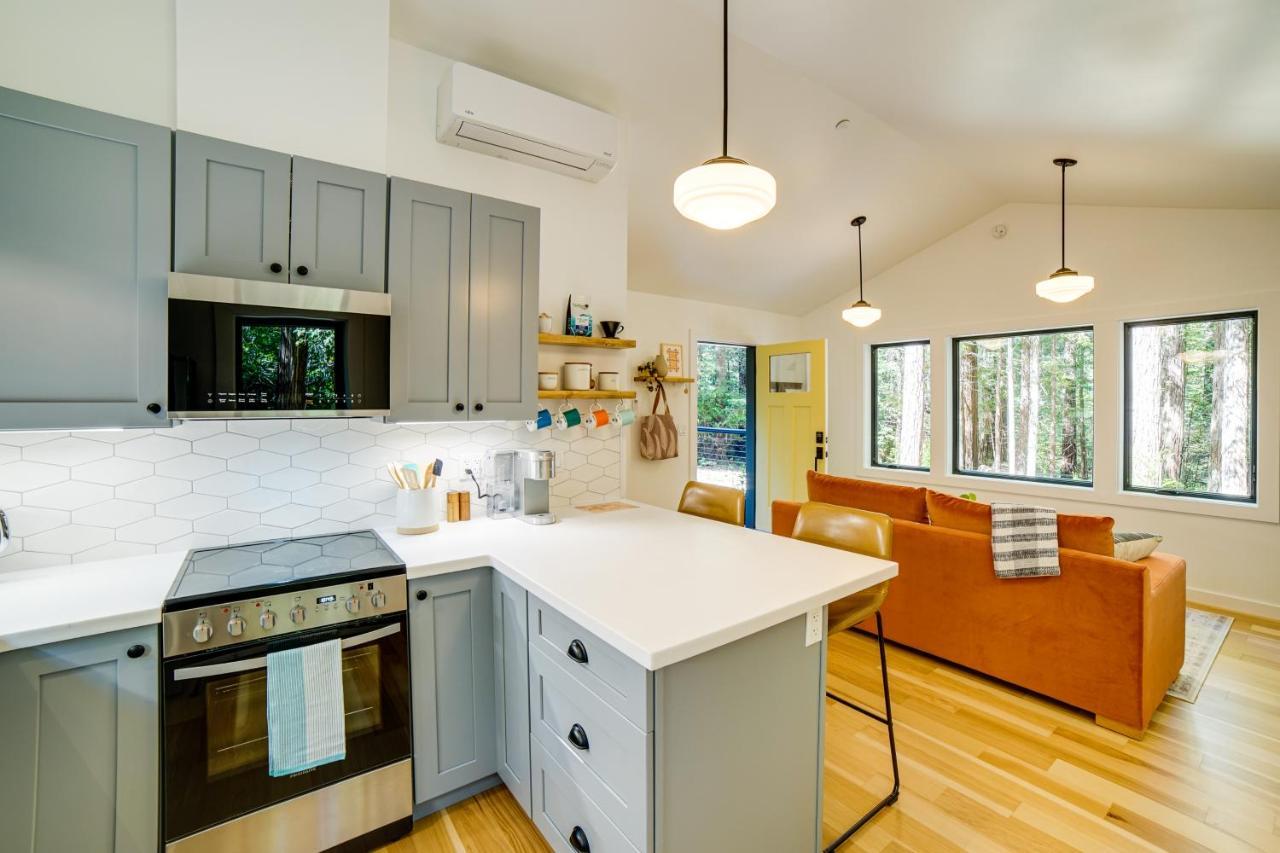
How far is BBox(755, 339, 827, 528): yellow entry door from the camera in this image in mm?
5055

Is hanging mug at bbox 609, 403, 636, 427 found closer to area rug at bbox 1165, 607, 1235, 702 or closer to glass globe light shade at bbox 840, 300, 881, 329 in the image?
glass globe light shade at bbox 840, 300, 881, 329

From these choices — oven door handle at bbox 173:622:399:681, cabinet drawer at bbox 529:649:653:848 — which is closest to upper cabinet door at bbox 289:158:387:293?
oven door handle at bbox 173:622:399:681

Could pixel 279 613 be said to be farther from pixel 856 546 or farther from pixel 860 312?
pixel 860 312

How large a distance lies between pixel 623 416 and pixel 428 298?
1.09 metres

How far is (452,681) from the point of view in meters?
1.83

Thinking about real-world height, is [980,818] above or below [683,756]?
below

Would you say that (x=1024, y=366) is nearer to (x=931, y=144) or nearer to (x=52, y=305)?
(x=931, y=144)

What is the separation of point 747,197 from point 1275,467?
412 centimetres

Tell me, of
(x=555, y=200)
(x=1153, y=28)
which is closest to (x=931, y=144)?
(x=1153, y=28)

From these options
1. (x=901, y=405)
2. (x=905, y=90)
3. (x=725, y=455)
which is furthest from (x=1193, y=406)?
(x=725, y=455)

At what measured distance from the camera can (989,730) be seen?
2.34m

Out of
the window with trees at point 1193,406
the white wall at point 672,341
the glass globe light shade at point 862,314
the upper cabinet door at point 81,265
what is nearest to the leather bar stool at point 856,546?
the upper cabinet door at point 81,265

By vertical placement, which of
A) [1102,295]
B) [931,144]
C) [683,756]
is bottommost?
[683,756]

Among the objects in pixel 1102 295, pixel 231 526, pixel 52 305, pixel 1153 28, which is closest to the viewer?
pixel 52 305
